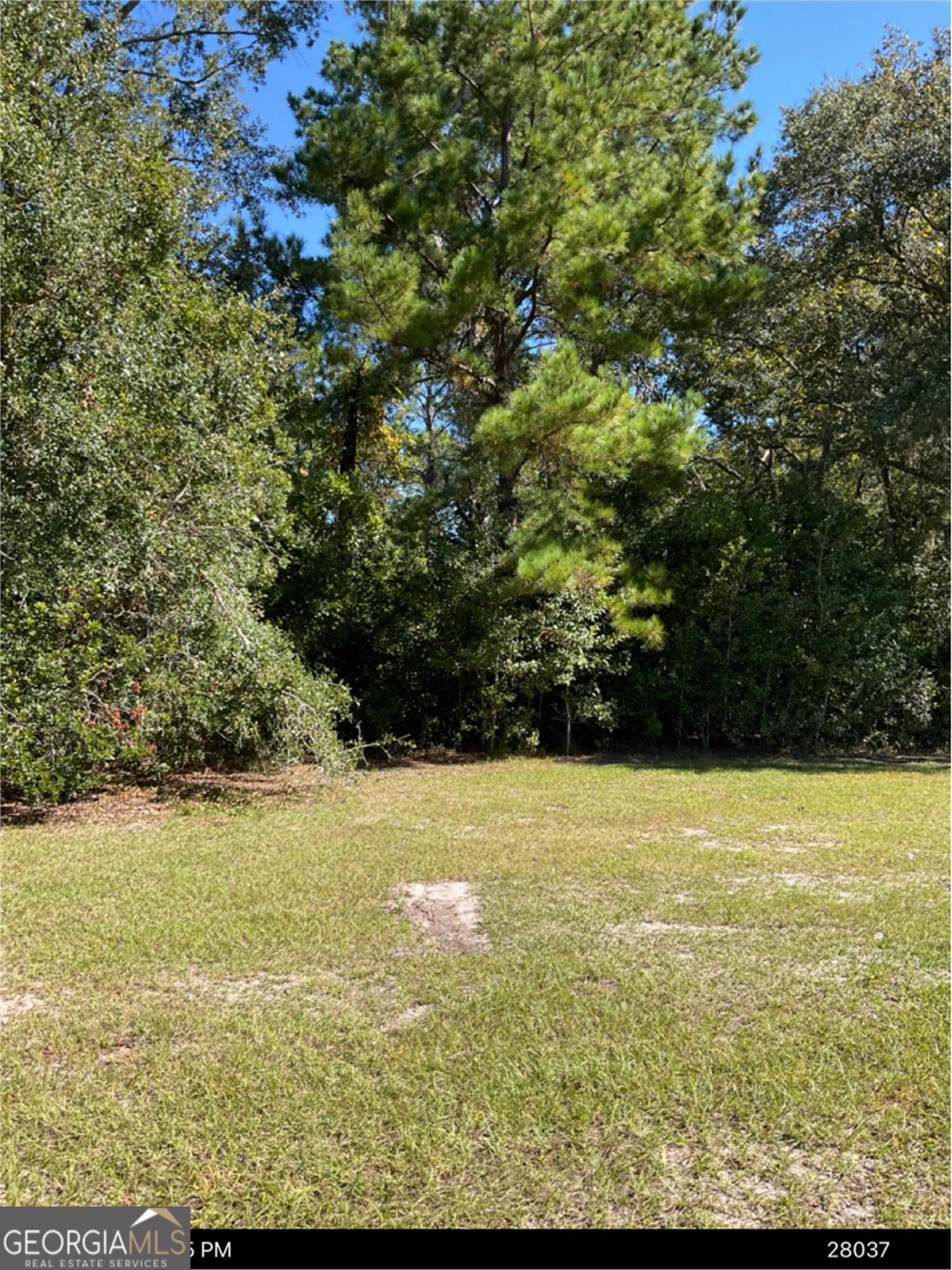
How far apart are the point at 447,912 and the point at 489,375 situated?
791cm

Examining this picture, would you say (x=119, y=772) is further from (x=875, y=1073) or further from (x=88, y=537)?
(x=875, y=1073)

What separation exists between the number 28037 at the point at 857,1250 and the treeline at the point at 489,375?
603cm

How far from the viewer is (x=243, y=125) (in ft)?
42.5

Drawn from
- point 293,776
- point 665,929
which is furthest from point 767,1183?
point 293,776

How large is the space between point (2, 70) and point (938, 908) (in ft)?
29.8

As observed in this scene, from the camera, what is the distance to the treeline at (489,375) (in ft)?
24.2

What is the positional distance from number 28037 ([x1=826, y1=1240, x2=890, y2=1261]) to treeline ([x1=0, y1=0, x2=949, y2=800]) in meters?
6.03

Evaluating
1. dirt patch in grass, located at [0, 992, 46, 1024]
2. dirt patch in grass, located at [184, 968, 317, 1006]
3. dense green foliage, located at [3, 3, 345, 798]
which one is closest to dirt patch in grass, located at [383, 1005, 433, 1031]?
dirt patch in grass, located at [184, 968, 317, 1006]

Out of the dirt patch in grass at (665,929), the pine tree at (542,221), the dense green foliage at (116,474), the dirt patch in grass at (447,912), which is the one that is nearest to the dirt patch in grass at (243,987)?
the dirt patch in grass at (447,912)

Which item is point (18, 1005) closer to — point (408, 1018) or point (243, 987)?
point (243, 987)

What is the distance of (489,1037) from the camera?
281cm

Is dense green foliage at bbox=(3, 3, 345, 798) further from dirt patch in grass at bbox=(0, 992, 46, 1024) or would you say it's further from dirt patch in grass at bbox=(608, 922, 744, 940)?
dirt patch in grass at bbox=(608, 922, 744, 940)

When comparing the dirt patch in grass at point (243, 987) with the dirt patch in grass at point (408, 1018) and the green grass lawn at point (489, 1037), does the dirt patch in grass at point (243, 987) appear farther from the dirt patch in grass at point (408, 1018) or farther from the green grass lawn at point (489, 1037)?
the dirt patch in grass at point (408, 1018)

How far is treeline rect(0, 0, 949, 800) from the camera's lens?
736 centimetres
